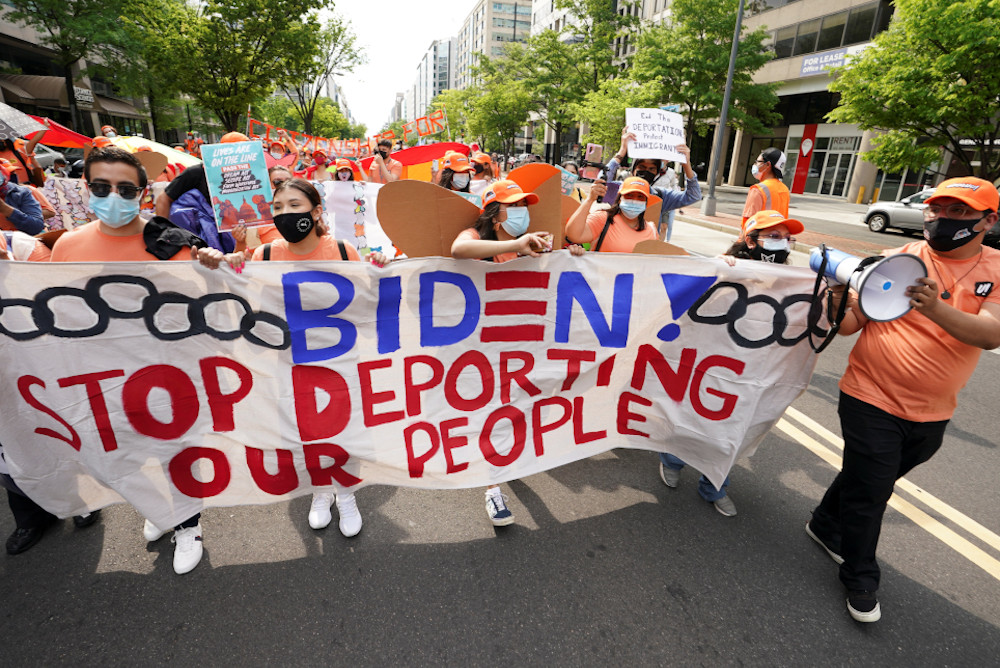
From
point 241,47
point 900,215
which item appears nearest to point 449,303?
point 900,215

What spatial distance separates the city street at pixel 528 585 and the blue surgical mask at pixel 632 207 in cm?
178

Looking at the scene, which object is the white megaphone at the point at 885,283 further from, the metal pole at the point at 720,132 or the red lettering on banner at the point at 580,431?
the metal pole at the point at 720,132

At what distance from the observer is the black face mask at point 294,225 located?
266cm

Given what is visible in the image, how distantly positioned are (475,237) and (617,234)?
1379 millimetres

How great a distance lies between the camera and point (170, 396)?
2.44 meters

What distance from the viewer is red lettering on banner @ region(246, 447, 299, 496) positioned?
8.47 ft

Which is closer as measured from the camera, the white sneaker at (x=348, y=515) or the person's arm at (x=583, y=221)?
the white sneaker at (x=348, y=515)

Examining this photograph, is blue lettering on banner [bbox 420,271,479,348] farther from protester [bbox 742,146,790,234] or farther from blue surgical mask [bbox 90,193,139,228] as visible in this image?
protester [bbox 742,146,790,234]

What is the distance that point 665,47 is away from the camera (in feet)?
74.7

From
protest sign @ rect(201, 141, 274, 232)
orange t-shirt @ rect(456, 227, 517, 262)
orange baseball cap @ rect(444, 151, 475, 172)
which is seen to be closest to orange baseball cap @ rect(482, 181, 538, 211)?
orange t-shirt @ rect(456, 227, 517, 262)

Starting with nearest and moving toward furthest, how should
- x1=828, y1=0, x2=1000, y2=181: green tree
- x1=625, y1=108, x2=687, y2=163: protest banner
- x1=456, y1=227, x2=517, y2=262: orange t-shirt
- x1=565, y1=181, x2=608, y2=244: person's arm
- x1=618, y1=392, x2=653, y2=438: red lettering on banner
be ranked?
x1=456, y1=227, x2=517, y2=262: orange t-shirt < x1=618, y1=392, x2=653, y2=438: red lettering on banner < x1=565, y1=181, x2=608, y2=244: person's arm < x1=625, y1=108, x2=687, y2=163: protest banner < x1=828, y1=0, x2=1000, y2=181: green tree

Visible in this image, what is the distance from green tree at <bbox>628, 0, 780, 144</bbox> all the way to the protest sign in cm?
2208

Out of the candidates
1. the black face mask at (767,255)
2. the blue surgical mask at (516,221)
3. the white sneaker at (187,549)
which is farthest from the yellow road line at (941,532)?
the white sneaker at (187,549)

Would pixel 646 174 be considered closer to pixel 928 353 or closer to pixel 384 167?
pixel 928 353
